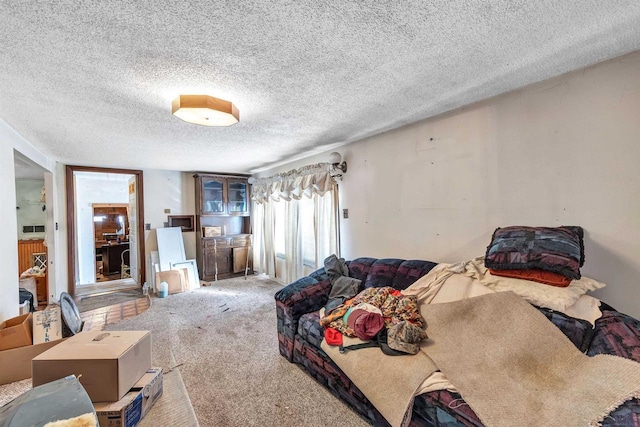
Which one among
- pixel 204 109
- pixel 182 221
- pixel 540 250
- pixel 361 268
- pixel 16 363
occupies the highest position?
pixel 204 109

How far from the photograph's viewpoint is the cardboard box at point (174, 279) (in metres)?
4.60

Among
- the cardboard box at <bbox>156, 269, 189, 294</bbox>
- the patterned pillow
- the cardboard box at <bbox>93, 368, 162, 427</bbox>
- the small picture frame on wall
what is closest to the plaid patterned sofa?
the patterned pillow

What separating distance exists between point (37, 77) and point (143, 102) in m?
0.56

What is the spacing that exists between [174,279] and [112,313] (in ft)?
3.46

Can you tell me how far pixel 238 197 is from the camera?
5738mm

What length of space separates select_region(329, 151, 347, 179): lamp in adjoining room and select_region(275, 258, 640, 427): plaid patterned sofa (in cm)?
128

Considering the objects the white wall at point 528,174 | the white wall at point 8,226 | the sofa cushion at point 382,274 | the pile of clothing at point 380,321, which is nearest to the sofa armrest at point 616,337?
the white wall at point 528,174

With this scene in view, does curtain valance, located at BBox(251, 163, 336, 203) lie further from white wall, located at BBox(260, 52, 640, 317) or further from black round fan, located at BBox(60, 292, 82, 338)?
black round fan, located at BBox(60, 292, 82, 338)

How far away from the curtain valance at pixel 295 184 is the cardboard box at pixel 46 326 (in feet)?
9.74

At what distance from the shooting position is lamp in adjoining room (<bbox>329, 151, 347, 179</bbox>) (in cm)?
344

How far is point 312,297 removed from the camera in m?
2.44

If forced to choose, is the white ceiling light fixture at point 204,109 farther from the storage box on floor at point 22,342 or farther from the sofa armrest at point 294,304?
the storage box on floor at point 22,342

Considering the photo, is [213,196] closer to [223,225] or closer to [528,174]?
[223,225]

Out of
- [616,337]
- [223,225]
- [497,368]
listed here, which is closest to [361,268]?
[497,368]
